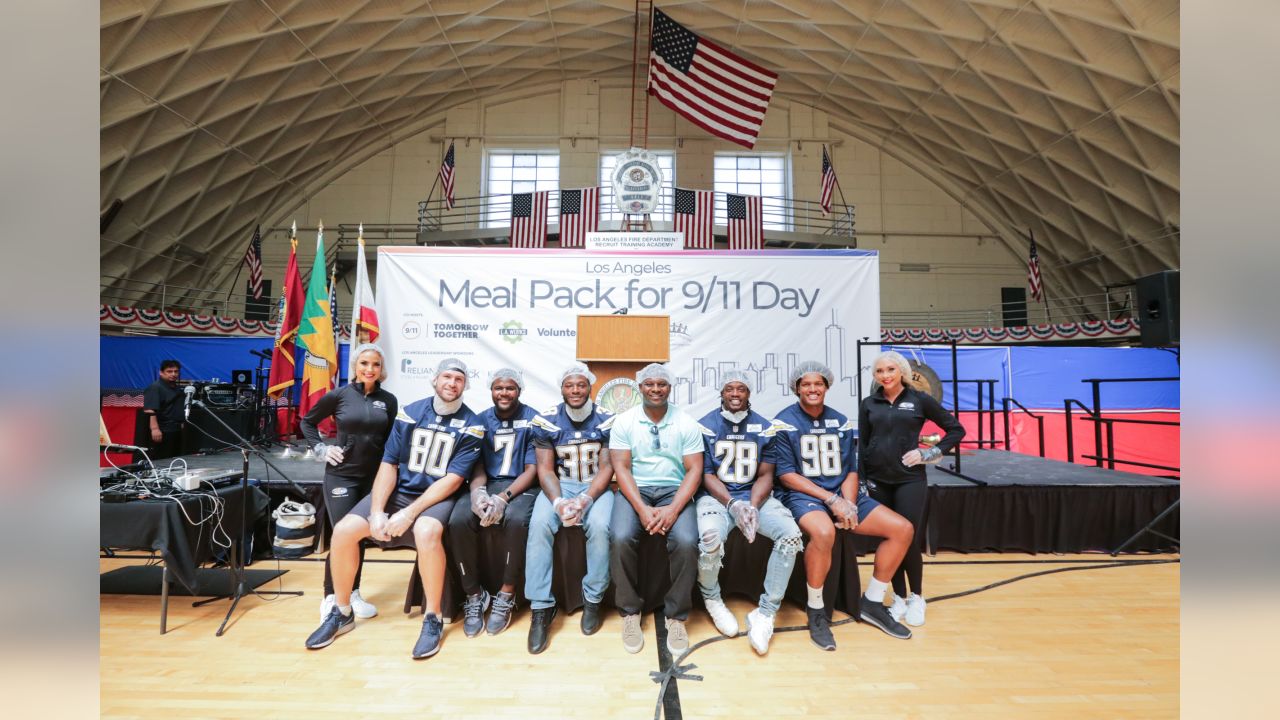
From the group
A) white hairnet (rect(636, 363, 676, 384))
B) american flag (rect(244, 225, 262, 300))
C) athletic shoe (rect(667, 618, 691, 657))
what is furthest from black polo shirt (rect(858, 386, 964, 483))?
american flag (rect(244, 225, 262, 300))

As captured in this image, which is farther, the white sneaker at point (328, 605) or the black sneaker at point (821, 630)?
the white sneaker at point (328, 605)

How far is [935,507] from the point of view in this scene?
4785 mm

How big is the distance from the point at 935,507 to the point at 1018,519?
678 mm

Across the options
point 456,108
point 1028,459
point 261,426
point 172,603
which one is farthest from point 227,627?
point 456,108

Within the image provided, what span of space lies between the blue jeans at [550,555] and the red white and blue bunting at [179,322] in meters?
10.8

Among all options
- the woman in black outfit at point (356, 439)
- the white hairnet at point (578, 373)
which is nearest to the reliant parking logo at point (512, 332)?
the woman in black outfit at point (356, 439)

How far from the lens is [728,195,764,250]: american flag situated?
11852mm

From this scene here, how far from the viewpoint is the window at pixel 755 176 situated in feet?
52.5

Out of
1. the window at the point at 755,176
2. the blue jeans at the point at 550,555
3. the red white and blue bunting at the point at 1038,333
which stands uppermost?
the window at the point at 755,176

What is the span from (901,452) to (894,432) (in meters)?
0.12

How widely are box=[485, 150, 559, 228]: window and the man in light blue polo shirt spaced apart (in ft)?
43.7

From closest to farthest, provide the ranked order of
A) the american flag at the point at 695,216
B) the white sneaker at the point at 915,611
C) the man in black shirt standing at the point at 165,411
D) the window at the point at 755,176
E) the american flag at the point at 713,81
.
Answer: the white sneaker at the point at 915,611 < the man in black shirt standing at the point at 165,411 < the american flag at the point at 713,81 < the american flag at the point at 695,216 < the window at the point at 755,176

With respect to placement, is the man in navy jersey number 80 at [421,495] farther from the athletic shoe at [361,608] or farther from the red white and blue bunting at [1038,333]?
the red white and blue bunting at [1038,333]
